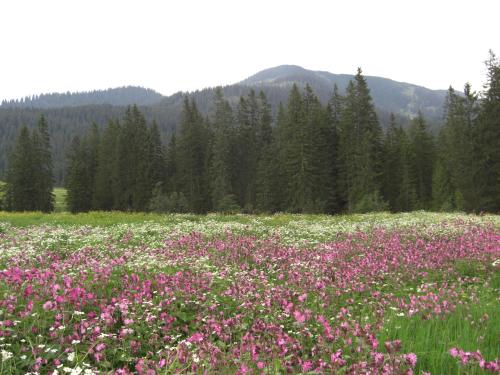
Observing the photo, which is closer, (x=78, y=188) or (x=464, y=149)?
(x=464, y=149)

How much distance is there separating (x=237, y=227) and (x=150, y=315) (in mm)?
13202

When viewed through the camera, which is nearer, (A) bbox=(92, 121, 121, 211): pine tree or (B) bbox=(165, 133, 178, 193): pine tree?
(A) bbox=(92, 121, 121, 211): pine tree

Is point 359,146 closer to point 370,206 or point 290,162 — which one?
point 290,162

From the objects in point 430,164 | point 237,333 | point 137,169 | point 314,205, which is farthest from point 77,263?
point 430,164

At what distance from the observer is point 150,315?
534 centimetres

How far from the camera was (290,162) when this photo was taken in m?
59.4

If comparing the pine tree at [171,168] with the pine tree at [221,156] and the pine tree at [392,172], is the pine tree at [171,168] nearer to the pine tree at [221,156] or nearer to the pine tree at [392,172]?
the pine tree at [221,156]

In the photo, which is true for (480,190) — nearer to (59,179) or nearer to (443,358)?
(443,358)

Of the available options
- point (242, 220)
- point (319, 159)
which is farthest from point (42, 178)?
point (242, 220)

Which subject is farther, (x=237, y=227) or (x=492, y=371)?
(x=237, y=227)

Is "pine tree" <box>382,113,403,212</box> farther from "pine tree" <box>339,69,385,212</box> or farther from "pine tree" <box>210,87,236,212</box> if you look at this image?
"pine tree" <box>210,87,236,212</box>

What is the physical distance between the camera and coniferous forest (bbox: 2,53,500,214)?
1861 inches

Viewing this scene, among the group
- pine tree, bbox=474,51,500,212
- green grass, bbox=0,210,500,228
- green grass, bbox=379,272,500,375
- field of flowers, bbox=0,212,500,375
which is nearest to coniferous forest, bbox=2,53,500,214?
pine tree, bbox=474,51,500,212

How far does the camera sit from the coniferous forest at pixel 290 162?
47281mm
